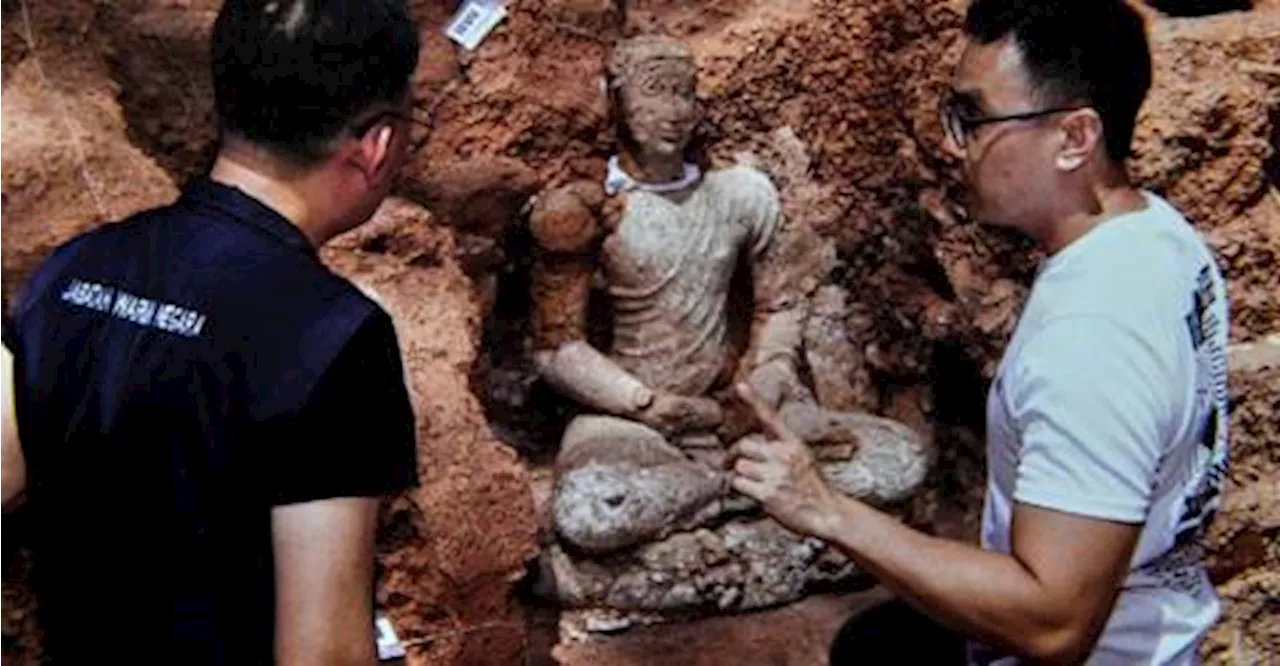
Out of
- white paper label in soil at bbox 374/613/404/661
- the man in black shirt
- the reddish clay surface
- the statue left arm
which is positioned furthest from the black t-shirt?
the statue left arm

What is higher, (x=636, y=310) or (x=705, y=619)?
(x=636, y=310)

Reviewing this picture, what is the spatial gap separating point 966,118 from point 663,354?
2361 mm

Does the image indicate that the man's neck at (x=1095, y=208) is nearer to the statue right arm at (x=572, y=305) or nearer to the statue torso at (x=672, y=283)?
the statue right arm at (x=572, y=305)

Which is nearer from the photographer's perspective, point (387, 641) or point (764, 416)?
point (764, 416)

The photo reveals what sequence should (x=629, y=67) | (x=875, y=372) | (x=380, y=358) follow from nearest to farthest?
1. (x=380, y=358)
2. (x=629, y=67)
3. (x=875, y=372)

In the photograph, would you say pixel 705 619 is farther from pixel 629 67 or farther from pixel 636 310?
pixel 629 67

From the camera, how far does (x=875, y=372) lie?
4891 millimetres

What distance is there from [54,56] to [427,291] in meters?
0.88

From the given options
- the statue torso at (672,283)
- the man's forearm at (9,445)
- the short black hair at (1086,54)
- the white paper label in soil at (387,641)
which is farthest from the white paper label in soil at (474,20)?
the man's forearm at (9,445)

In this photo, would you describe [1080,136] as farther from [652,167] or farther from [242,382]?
[652,167]

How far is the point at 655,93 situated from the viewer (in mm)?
4527

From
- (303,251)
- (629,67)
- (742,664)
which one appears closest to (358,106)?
(303,251)

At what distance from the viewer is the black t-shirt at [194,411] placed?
1.90 metres

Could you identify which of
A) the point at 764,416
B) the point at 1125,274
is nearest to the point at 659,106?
the point at 764,416
